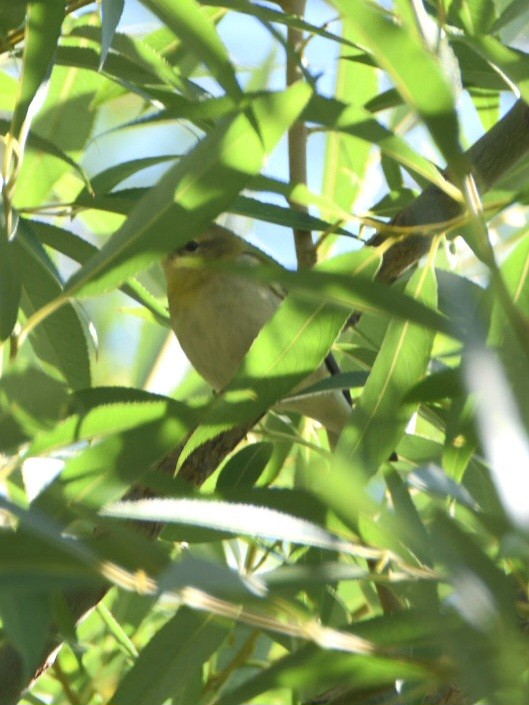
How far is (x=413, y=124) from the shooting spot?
8.31 feet

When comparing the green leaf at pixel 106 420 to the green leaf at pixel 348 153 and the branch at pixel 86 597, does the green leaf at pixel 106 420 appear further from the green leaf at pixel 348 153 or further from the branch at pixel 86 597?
the green leaf at pixel 348 153

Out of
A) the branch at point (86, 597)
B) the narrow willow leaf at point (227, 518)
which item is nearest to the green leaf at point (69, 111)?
the branch at point (86, 597)

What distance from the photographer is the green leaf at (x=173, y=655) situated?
1.40 meters

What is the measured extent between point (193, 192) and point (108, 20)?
0.25 m

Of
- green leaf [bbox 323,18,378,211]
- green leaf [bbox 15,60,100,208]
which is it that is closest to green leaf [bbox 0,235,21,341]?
green leaf [bbox 15,60,100,208]

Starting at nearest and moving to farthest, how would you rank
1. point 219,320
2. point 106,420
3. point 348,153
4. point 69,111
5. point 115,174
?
point 106,420
point 115,174
point 69,111
point 348,153
point 219,320

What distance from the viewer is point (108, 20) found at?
1.38 m

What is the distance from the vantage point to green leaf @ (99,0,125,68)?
1357 millimetres

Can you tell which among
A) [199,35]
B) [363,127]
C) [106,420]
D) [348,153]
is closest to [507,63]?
[363,127]

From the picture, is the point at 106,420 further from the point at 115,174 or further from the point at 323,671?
the point at 115,174

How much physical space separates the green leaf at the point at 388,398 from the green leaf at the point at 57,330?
16.1 inches

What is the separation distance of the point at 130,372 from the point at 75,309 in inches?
46.5

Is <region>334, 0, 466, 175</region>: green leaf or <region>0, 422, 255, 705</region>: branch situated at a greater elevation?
<region>334, 0, 466, 175</region>: green leaf

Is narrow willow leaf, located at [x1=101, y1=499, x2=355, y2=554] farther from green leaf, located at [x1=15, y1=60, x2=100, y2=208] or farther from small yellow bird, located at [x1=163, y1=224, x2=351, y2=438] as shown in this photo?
small yellow bird, located at [x1=163, y1=224, x2=351, y2=438]
